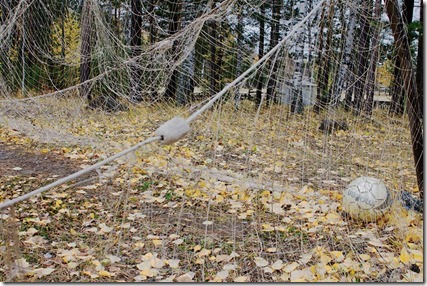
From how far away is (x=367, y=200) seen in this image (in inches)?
84.7

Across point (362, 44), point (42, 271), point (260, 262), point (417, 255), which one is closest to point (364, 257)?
point (417, 255)

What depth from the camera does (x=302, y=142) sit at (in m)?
3.92

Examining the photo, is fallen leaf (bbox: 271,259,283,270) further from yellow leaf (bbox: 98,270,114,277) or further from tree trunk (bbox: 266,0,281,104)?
tree trunk (bbox: 266,0,281,104)

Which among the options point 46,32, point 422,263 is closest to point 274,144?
point 422,263

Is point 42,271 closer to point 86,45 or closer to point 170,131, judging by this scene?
point 170,131

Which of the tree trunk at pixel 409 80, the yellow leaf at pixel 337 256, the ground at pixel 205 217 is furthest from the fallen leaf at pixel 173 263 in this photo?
the tree trunk at pixel 409 80

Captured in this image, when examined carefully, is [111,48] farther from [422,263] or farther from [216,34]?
[422,263]

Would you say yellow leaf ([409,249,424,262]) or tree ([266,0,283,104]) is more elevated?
tree ([266,0,283,104])

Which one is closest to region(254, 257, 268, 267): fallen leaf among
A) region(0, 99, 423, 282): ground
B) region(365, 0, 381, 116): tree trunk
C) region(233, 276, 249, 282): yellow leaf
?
region(0, 99, 423, 282): ground

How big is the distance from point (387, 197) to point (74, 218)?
1.76m

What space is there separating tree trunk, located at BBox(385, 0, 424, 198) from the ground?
0.32m

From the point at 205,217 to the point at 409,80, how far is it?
1349 millimetres

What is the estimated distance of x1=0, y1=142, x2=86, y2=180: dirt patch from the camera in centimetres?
312

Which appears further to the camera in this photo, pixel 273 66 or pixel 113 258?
pixel 273 66
